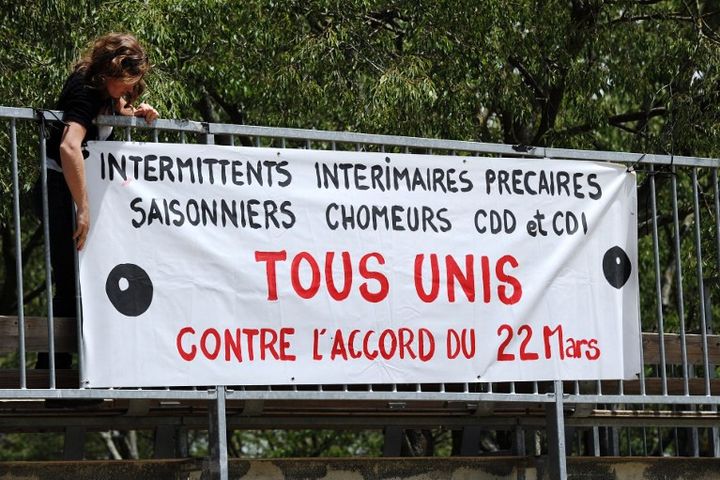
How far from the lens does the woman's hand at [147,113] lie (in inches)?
232

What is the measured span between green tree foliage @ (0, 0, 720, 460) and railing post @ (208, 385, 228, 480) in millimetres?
5349

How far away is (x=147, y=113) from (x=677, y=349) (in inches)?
132

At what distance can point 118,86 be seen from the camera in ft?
19.0

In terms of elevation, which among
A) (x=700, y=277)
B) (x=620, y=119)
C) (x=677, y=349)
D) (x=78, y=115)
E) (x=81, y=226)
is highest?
(x=620, y=119)

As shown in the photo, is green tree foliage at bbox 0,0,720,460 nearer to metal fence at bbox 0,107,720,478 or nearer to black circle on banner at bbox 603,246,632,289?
metal fence at bbox 0,107,720,478

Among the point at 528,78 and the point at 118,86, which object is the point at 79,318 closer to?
the point at 118,86

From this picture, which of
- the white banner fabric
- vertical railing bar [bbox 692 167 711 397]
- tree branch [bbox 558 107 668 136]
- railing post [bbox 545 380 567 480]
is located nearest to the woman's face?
the white banner fabric

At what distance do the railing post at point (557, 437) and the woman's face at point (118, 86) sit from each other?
2.63m

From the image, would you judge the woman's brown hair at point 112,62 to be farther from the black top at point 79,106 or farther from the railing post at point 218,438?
the railing post at point 218,438

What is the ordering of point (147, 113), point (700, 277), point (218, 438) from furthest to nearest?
point (700, 277), point (147, 113), point (218, 438)

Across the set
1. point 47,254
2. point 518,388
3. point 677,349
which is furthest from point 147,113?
point 677,349

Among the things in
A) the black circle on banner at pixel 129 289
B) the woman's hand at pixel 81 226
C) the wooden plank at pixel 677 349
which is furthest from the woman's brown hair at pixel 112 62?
the wooden plank at pixel 677 349

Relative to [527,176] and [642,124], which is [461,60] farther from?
[527,176]

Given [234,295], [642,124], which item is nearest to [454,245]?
[234,295]
